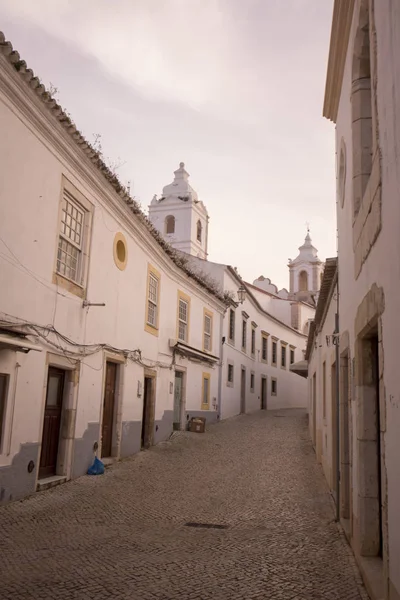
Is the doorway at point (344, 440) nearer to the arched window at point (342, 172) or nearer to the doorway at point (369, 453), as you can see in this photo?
the doorway at point (369, 453)

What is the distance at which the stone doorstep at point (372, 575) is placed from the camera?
14.3 ft

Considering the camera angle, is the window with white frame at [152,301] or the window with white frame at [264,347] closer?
the window with white frame at [152,301]

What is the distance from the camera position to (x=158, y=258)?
15.3 metres

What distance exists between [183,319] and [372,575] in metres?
13.7

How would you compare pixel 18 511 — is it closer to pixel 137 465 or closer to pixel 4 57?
pixel 137 465

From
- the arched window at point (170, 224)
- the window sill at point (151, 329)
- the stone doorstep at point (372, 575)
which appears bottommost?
the stone doorstep at point (372, 575)

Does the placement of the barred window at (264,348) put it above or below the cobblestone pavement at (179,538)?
above

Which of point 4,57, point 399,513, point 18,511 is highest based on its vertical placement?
point 4,57

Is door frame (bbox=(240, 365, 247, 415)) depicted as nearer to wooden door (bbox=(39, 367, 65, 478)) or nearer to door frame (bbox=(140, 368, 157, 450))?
door frame (bbox=(140, 368, 157, 450))

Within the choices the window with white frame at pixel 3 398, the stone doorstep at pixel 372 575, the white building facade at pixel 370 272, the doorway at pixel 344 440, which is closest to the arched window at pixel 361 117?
the white building facade at pixel 370 272

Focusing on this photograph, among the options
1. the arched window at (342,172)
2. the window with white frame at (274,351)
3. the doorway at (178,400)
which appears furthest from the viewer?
the window with white frame at (274,351)

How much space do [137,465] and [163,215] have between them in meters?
28.4

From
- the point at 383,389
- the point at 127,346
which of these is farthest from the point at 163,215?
the point at 383,389

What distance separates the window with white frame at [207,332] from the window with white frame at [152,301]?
18.4 feet
